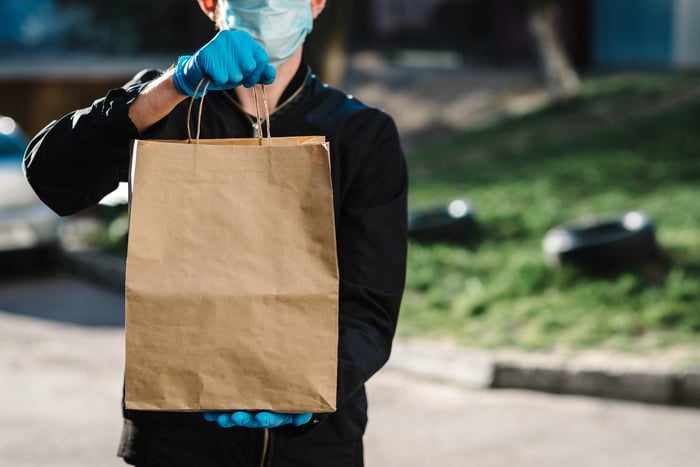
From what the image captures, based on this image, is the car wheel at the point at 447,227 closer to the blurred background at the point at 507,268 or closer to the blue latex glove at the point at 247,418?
the blurred background at the point at 507,268

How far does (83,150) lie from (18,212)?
324 inches

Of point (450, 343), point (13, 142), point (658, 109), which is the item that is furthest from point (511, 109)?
point (450, 343)

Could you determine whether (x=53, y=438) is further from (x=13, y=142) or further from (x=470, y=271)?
(x=13, y=142)

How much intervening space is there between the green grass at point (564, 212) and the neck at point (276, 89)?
14.1ft

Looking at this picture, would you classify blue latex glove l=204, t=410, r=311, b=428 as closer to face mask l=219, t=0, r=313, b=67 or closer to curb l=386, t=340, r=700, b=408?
face mask l=219, t=0, r=313, b=67

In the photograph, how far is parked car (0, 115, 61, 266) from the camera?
9656 millimetres

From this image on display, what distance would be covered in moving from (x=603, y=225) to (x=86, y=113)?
653 cm

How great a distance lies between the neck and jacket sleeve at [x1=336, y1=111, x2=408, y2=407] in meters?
0.18

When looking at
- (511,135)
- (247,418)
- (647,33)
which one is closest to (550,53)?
(511,135)

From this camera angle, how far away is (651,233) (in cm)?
739

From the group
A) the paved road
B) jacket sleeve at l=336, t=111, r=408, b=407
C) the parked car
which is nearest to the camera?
jacket sleeve at l=336, t=111, r=408, b=407

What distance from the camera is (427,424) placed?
5406mm

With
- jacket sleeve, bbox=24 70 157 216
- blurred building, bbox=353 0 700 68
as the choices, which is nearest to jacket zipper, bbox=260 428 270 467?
jacket sleeve, bbox=24 70 157 216

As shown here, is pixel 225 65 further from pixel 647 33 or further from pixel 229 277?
pixel 647 33
